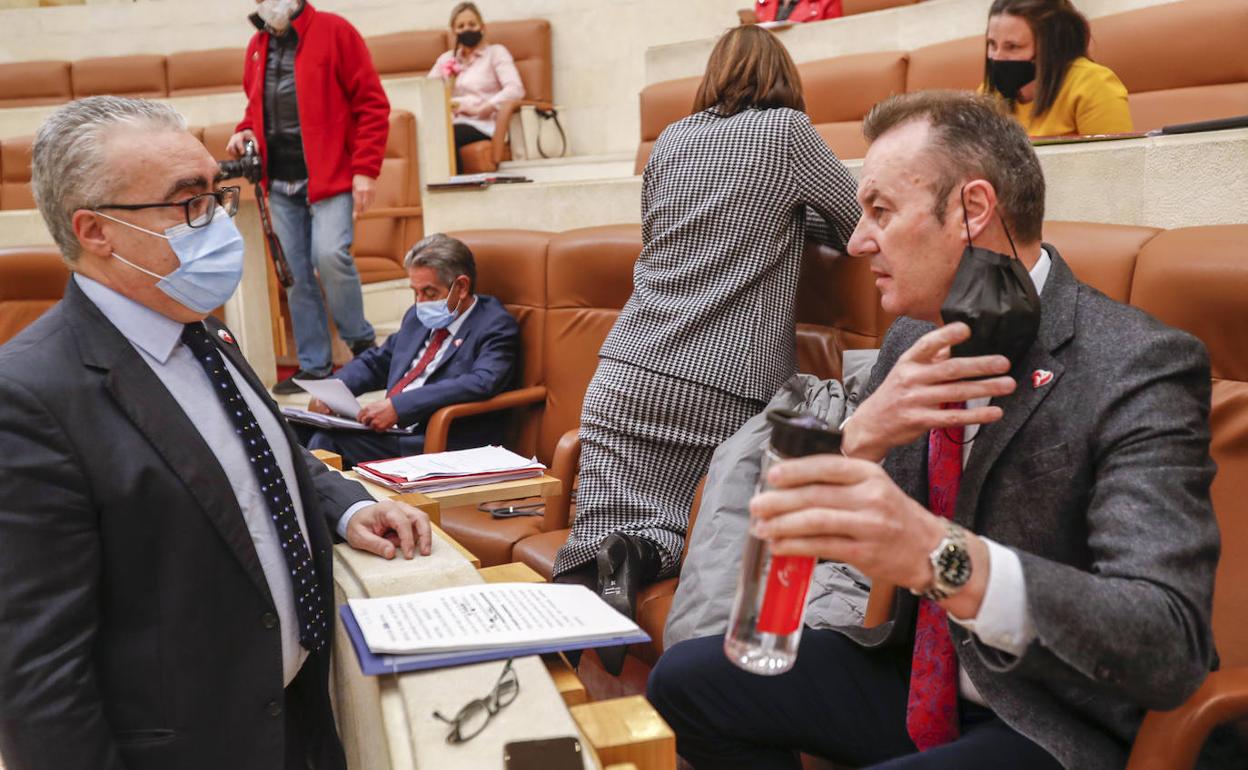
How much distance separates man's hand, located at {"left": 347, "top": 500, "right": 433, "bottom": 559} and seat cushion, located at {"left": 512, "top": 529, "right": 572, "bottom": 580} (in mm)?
786

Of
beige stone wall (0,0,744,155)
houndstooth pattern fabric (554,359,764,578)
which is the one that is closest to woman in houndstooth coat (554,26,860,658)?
houndstooth pattern fabric (554,359,764,578)

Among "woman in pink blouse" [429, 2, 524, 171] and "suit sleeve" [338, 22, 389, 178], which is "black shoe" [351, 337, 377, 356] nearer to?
"suit sleeve" [338, 22, 389, 178]

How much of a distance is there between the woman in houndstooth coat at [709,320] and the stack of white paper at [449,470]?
20cm

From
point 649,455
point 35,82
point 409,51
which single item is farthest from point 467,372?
point 35,82

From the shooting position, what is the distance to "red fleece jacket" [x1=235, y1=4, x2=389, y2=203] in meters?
3.71

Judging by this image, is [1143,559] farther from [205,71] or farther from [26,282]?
[205,71]

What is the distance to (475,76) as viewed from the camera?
19.9 feet

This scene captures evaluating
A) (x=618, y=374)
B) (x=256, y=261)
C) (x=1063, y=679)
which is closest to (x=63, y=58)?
(x=256, y=261)

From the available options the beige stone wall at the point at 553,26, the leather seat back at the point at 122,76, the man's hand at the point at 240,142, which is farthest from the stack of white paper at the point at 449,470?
the leather seat back at the point at 122,76

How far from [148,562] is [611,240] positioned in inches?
70.1

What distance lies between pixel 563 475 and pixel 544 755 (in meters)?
1.54

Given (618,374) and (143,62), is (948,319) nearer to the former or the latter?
(618,374)

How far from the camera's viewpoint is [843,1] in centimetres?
533

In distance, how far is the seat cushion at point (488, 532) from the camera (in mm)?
2412
